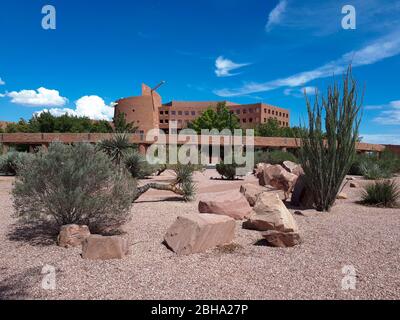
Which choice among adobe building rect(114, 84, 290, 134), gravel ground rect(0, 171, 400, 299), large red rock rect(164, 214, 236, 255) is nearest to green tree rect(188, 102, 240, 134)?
adobe building rect(114, 84, 290, 134)

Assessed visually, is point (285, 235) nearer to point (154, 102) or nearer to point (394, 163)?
point (394, 163)

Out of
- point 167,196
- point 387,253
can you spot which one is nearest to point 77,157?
point 387,253

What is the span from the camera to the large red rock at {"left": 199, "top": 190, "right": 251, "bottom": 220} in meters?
6.77

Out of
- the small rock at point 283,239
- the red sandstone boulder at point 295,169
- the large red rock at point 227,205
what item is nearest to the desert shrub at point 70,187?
the large red rock at point 227,205

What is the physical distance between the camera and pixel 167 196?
1107 cm

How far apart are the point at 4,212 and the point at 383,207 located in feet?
31.8

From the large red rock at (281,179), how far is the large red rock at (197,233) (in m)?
5.60

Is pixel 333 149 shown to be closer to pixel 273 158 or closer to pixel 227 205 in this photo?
pixel 227 205

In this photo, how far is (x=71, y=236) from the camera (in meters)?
5.00

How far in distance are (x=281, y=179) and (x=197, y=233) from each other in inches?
250

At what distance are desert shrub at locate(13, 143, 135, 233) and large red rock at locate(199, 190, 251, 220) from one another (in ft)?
5.92

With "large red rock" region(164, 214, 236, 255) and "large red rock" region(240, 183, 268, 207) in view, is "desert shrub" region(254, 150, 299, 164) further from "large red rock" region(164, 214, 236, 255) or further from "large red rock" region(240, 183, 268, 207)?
"large red rock" region(164, 214, 236, 255)

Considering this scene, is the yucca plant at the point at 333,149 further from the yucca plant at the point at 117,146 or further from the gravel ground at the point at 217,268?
the yucca plant at the point at 117,146

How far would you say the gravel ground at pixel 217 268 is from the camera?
3.46 meters
